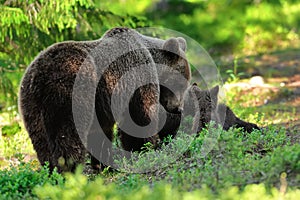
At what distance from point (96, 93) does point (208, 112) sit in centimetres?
223

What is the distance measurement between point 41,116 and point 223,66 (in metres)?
9.98

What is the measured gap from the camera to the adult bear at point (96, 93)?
20.4 ft

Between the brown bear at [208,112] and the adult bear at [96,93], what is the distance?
1.22 feet

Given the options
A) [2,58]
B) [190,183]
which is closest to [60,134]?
[190,183]

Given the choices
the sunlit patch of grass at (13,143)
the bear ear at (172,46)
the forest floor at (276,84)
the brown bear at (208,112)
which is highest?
the bear ear at (172,46)

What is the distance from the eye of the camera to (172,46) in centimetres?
794

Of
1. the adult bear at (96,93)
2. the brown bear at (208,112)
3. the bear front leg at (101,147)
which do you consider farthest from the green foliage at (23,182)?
the brown bear at (208,112)

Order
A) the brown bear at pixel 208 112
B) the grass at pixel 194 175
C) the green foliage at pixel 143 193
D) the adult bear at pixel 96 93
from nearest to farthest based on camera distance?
the green foliage at pixel 143 193, the grass at pixel 194 175, the adult bear at pixel 96 93, the brown bear at pixel 208 112

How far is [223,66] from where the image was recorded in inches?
614

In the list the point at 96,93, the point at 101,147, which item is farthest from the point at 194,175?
the point at 101,147

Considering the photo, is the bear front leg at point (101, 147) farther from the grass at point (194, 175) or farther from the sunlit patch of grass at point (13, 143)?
the sunlit patch of grass at point (13, 143)

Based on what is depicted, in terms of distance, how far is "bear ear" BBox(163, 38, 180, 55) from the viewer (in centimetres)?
790

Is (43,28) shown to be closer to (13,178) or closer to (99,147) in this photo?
(99,147)

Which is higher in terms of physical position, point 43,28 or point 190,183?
point 43,28
